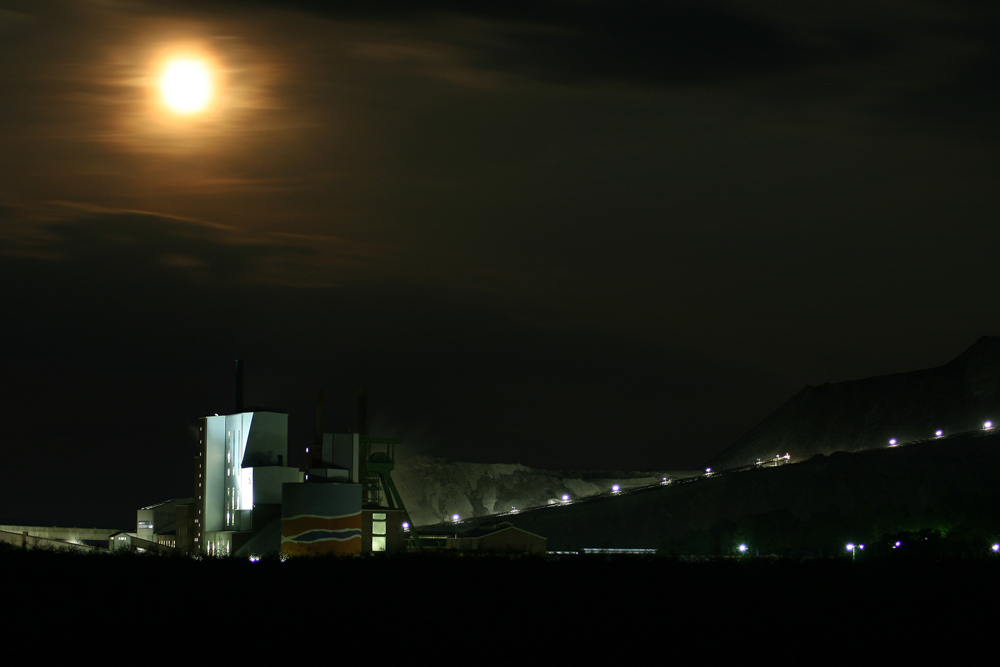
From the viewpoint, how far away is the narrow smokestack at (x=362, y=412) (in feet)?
327

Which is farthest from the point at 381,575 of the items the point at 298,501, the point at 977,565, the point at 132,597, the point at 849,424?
the point at 849,424

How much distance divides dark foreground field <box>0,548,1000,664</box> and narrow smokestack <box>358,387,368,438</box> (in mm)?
63788

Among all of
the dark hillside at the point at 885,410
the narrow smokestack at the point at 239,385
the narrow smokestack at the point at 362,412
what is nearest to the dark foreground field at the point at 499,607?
the narrow smokestack at the point at 239,385

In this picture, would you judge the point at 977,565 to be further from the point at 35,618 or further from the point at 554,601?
the point at 35,618

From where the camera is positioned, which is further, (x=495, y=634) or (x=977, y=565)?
(x=977, y=565)

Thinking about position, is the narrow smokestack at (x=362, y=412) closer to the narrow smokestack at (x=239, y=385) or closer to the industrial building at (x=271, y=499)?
the industrial building at (x=271, y=499)

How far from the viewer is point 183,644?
2525 cm

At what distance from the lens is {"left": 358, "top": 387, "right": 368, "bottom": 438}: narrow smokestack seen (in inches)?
3925

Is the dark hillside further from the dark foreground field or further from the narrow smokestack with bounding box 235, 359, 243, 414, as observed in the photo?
the dark foreground field

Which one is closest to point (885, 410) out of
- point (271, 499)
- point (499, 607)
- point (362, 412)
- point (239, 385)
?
point (362, 412)

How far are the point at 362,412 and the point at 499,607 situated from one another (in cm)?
7251

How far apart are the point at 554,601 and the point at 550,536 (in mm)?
88801

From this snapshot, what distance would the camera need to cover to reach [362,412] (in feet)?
329

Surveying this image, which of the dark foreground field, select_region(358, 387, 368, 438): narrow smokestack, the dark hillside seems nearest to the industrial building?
select_region(358, 387, 368, 438): narrow smokestack
